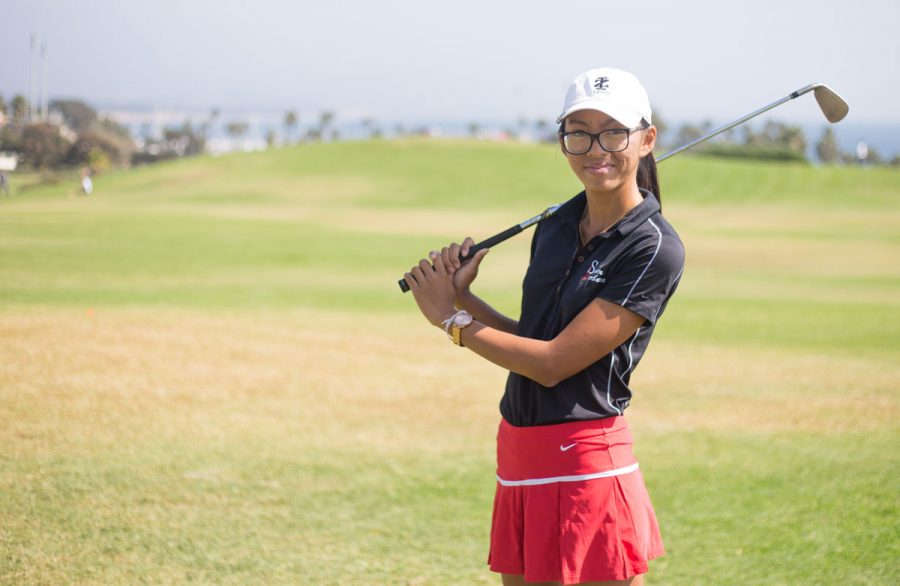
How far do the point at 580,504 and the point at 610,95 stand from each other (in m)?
1.36

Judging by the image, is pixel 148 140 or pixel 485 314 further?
pixel 148 140

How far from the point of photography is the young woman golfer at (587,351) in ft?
10.9

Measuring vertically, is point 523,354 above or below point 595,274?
below

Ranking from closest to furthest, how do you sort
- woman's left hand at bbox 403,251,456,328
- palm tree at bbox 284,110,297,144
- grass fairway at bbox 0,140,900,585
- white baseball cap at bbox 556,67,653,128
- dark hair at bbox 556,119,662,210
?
white baseball cap at bbox 556,67,653,128 → woman's left hand at bbox 403,251,456,328 → dark hair at bbox 556,119,662,210 → grass fairway at bbox 0,140,900,585 → palm tree at bbox 284,110,297,144

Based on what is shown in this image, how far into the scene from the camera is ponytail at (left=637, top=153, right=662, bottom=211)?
148 inches

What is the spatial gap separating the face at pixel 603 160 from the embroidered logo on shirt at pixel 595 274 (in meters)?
0.26

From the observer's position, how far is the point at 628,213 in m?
3.45

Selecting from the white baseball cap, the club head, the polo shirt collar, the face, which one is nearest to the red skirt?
the polo shirt collar

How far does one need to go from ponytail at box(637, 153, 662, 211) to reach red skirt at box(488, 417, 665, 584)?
2.85ft

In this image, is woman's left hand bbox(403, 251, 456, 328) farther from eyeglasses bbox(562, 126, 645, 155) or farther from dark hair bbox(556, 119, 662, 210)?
dark hair bbox(556, 119, 662, 210)

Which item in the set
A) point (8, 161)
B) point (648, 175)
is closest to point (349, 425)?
point (648, 175)

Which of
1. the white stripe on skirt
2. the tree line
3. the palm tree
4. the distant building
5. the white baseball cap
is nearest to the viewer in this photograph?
the white baseball cap

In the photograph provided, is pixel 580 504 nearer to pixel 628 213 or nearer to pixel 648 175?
pixel 628 213

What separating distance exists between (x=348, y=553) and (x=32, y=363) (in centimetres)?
556
